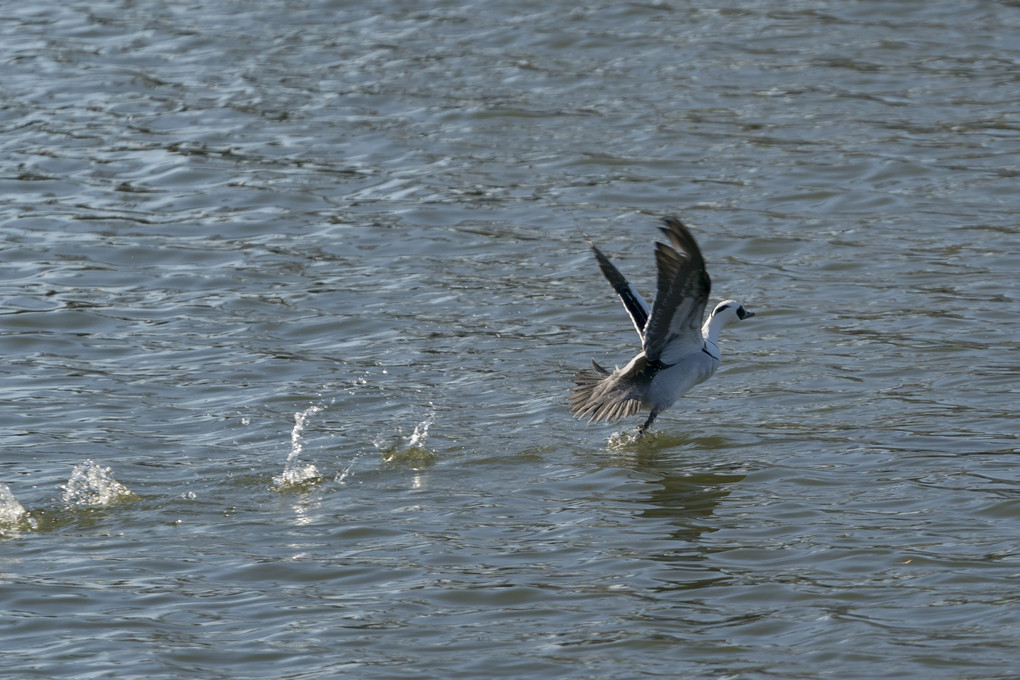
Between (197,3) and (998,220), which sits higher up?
(197,3)

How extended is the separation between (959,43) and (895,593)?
10928 millimetres

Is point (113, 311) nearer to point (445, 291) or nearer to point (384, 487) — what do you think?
point (445, 291)

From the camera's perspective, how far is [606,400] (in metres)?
9.28

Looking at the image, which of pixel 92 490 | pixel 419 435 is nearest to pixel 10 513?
pixel 92 490

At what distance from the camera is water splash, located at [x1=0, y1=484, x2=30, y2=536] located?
26.3 ft

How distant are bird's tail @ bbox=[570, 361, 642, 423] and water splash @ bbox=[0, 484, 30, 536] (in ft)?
10.4

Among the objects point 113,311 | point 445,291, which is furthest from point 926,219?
point 113,311

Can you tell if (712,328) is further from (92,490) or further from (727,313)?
(92,490)

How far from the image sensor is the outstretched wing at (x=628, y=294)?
9369 millimetres

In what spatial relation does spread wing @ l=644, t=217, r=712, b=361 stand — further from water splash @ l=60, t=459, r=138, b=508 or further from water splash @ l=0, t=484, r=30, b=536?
water splash @ l=0, t=484, r=30, b=536

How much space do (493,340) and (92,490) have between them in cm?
339

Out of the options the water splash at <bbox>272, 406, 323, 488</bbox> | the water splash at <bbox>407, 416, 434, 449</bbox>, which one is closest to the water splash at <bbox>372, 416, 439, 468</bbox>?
the water splash at <bbox>407, 416, 434, 449</bbox>

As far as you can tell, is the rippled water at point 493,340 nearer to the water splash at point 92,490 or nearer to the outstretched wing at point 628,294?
the water splash at point 92,490

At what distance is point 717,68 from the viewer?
53.6 ft
